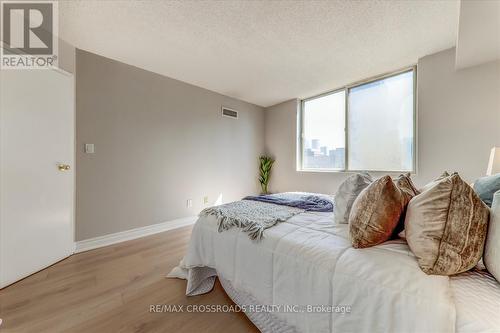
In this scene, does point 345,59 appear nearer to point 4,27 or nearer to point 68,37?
point 68,37

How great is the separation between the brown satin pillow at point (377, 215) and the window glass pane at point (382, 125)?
98.7 inches

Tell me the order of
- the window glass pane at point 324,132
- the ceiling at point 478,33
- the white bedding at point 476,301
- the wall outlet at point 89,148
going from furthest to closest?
the window glass pane at point 324,132 < the wall outlet at point 89,148 < the ceiling at point 478,33 < the white bedding at point 476,301

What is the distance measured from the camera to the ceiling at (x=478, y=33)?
A: 1.51 m

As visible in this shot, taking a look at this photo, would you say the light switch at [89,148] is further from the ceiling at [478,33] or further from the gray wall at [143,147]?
the ceiling at [478,33]

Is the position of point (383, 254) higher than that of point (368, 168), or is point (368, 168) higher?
point (368, 168)

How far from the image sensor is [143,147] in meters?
2.90

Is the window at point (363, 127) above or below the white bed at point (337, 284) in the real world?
above

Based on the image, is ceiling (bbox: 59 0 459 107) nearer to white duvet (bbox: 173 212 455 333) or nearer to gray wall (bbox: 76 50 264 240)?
gray wall (bbox: 76 50 264 240)

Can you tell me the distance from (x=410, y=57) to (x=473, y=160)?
1482mm

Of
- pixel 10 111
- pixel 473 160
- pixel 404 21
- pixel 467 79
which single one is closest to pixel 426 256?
pixel 404 21

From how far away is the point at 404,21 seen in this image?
6.50ft

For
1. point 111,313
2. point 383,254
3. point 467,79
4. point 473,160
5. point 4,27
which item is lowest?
point 111,313

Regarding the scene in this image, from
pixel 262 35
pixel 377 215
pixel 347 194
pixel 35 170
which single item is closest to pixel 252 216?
pixel 347 194

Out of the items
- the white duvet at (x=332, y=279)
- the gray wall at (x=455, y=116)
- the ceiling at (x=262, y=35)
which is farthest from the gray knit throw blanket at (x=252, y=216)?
the gray wall at (x=455, y=116)
